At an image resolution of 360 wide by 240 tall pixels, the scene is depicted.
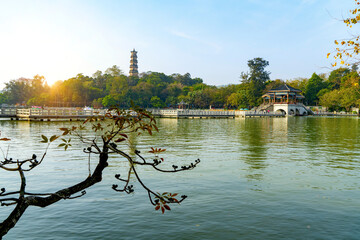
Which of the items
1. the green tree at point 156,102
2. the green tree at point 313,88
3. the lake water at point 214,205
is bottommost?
the lake water at point 214,205

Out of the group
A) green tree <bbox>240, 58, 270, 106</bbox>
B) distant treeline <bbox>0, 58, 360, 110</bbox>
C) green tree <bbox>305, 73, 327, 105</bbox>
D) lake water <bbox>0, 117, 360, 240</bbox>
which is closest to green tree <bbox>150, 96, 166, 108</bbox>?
distant treeline <bbox>0, 58, 360, 110</bbox>

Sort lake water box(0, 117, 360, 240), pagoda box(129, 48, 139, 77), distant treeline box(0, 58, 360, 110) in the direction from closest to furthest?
lake water box(0, 117, 360, 240) → distant treeline box(0, 58, 360, 110) → pagoda box(129, 48, 139, 77)

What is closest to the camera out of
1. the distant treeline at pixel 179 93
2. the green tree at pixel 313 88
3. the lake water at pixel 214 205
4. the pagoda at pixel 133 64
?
the lake water at pixel 214 205

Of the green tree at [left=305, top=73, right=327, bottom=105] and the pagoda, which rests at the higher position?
the pagoda

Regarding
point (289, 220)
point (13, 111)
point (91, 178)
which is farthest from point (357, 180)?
point (13, 111)

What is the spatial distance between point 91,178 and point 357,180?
31.1ft

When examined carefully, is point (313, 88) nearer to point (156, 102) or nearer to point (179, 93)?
point (179, 93)

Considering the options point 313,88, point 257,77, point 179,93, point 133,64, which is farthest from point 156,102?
point 133,64

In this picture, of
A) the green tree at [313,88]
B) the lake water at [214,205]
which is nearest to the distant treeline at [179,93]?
the green tree at [313,88]

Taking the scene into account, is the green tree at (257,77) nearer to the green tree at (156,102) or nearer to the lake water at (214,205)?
the green tree at (156,102)

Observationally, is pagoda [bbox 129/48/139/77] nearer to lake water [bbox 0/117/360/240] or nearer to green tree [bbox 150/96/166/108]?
green tree [bbox 150/96/166/108]

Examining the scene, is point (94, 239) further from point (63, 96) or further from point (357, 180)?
point (63, 96)

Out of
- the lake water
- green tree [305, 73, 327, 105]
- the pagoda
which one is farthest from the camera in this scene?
the pagoda

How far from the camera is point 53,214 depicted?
7.30 m
